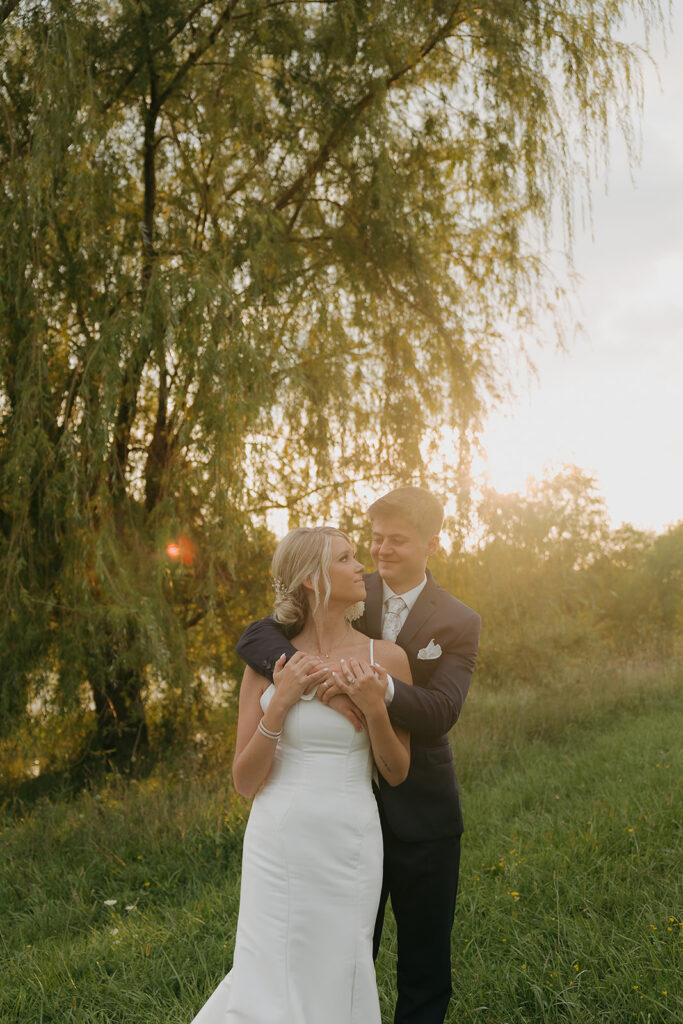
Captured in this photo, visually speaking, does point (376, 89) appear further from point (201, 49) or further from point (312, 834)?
point (312, 834)

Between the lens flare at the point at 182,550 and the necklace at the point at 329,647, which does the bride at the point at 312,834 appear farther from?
the lens flare at the point at 182,550

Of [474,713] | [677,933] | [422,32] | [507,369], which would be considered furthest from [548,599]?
[677,933]

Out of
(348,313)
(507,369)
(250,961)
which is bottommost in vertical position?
(250,961)

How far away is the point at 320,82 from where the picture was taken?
6.49 m

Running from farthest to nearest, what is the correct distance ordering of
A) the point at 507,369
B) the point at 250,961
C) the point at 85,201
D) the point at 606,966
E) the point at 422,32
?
the point at 507,369
the point at 422,32
the point at 85,201
the point at 606,966
the point at 250,961

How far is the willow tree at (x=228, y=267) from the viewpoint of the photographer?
18.3 feet

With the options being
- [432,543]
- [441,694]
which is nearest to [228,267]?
[432,543]

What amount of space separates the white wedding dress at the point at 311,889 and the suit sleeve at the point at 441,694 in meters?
0.16

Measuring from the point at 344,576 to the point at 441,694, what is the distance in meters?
0.48

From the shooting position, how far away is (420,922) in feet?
8.50

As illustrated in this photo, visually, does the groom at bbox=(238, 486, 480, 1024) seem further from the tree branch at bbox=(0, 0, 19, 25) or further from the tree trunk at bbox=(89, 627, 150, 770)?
A: the tree branch at bbox=(0, 0, 19, 25)

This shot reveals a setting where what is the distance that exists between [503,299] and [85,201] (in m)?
3.47

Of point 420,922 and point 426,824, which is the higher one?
point 426,824

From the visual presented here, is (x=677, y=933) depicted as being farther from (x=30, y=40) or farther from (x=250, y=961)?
(x=30, y=40)
